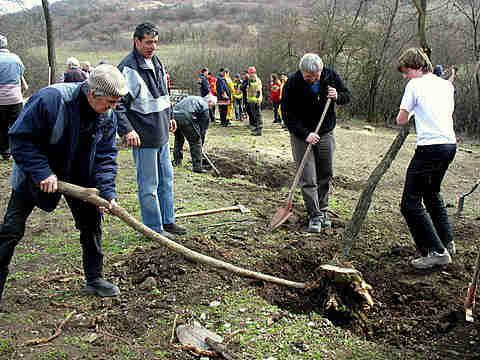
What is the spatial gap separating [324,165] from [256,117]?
9.69 metres

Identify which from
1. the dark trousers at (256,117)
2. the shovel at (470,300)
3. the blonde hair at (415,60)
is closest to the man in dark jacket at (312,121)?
the blonde hair at (415,60)

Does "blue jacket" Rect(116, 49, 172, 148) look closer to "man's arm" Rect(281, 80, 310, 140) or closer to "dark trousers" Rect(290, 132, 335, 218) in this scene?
"man's arm" Rect(281, 80, 310, 140)

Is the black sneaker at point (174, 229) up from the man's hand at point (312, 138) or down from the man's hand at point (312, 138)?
down

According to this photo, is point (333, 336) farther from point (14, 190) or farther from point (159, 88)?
point (159, 88)

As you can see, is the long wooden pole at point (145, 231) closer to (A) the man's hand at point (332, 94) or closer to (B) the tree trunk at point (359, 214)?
(B) the tree trunk at point (359, 214)

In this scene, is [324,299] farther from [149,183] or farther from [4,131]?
[4,131]

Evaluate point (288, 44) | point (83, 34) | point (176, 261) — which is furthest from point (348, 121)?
point (83, 34)

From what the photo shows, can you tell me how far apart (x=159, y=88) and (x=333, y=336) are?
2955 millimetres

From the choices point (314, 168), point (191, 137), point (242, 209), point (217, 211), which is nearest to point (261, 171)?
point (191, 137)

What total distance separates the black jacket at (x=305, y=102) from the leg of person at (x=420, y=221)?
1.38 meters

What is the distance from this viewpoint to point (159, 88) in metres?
5.08

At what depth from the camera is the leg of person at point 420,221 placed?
4719mm

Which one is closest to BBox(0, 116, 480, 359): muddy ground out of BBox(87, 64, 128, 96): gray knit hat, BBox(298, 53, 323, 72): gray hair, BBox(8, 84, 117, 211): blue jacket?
BBox(8, 84, 117, 211): blue jacket

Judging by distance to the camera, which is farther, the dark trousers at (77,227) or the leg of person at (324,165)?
the leg of person at (324,165)
